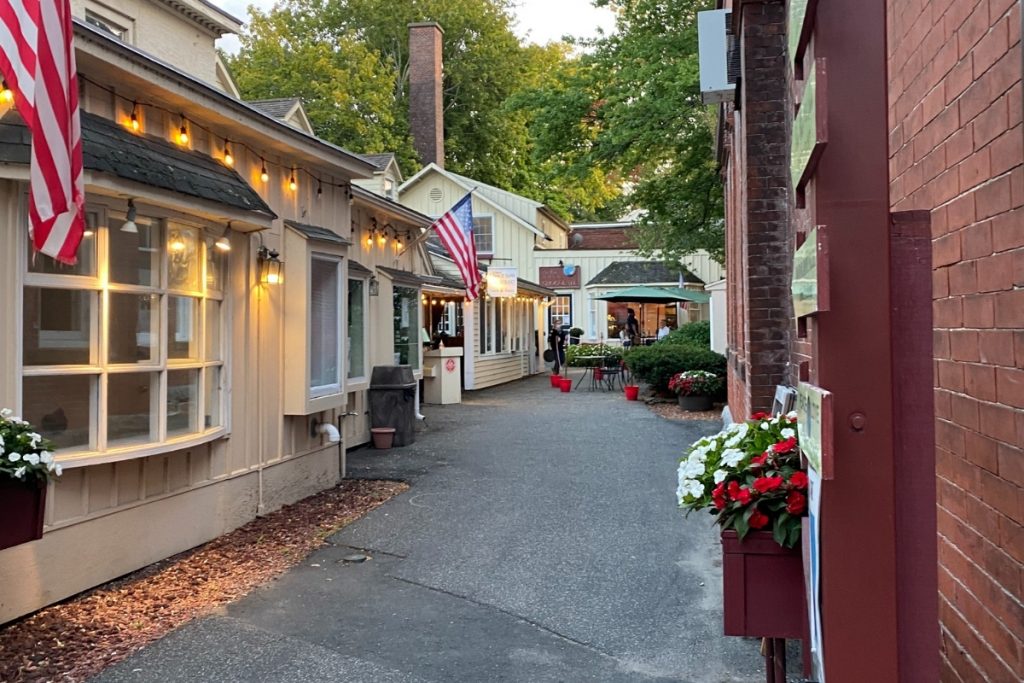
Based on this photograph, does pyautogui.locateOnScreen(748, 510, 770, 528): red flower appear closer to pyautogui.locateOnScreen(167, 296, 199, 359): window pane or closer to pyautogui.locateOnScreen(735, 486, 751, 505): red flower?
pyautogui.locateOnScreen(735, 486, 751, 505): red flower

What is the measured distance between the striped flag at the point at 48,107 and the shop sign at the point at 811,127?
3755mm

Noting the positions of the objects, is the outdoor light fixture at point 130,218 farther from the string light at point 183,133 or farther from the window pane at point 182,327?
the string light at point 183,133

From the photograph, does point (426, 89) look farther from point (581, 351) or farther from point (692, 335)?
point (692, 335)

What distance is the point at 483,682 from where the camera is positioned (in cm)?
438

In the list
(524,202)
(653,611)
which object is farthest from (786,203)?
(524,202)

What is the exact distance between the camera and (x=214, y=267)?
722 cm

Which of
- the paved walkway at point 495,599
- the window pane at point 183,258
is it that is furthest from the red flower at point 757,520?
the window pane at point 183,258

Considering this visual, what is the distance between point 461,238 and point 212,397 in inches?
263

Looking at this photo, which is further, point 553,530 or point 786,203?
point 553,530

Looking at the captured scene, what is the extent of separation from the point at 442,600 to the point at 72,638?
219cm

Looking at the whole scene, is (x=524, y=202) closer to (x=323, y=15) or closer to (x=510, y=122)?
(x=510, y=122)

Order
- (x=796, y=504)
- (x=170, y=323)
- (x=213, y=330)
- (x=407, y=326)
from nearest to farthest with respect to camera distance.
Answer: (x=796, y=504), (x=170, y=323), (x=213, y=330), (x=407, y=326)

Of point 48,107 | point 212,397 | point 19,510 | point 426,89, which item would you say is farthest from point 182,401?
point 426,89

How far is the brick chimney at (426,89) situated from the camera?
26516 mm
